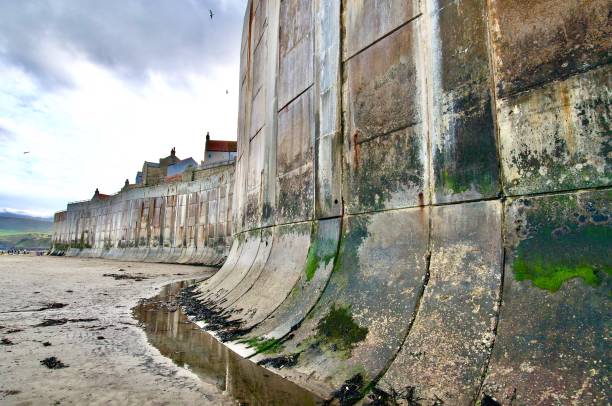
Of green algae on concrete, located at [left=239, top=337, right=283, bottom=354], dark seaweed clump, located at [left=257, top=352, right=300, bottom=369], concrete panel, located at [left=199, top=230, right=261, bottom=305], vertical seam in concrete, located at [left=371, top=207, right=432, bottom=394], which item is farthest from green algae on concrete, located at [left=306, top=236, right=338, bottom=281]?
concrete panel, located at [left=199, top=230, right=261, bottom=305]

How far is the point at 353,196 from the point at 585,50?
2012mm

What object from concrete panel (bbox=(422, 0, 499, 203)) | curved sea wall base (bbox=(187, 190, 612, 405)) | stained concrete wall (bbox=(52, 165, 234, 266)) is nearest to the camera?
curved sea wall base (bbox=(187, 190, 612, 405))

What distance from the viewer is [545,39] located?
211cm

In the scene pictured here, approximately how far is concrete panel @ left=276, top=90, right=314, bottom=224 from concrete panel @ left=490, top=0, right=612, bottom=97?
2309 mm

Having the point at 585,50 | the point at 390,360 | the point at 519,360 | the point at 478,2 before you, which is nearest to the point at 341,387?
the point at 390,360

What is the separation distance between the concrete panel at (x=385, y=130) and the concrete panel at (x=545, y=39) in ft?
2.34

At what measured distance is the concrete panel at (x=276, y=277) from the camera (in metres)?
3.95

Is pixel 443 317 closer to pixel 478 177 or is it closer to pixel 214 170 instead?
pixel 478 177

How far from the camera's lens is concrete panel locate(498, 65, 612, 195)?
1861mm

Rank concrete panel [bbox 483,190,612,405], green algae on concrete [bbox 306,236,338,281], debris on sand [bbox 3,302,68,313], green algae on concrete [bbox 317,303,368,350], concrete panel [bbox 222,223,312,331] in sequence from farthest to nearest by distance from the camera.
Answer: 1. debris on sand [bbox 3,302,68,313]
2. concrete panel [bbox 222,223,312,331]
3. green algae on concrete [bbox 306,236,338,281]
4. green algae on concrete [bbox 317,303,368,350]
5. concrete panel [bbox 483,190,612,405]

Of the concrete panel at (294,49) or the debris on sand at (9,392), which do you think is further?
the concrete panel at (294,49)

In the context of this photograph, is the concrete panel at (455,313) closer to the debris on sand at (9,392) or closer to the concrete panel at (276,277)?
the concrete panel at (276,277)

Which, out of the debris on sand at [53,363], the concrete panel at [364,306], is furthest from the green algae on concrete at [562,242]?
the debris on sand at [53,363]

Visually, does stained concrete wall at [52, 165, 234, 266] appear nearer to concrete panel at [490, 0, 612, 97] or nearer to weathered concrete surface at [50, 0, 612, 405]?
weathered concrete surface at [50, 0, 612, 405]
